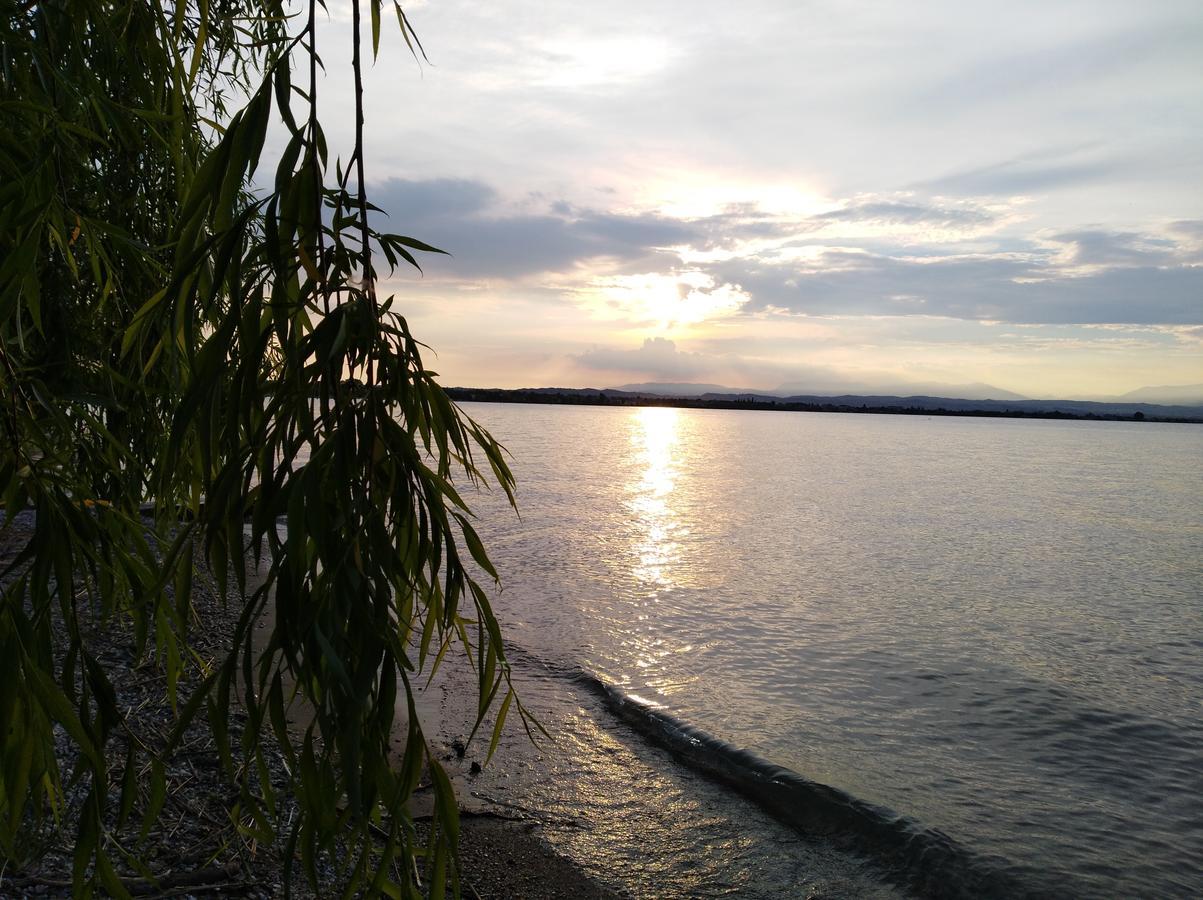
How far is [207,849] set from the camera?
15.5 feet

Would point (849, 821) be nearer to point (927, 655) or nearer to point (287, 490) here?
point (927, 655)

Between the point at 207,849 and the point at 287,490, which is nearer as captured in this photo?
the point at 287,490

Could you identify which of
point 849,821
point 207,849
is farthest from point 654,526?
point 207,849

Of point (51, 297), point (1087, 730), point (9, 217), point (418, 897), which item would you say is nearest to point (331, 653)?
point (418, 897)

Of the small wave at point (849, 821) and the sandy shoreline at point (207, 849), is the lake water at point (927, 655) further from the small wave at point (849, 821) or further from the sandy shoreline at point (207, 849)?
the sandy shoreline at point (207, 849)

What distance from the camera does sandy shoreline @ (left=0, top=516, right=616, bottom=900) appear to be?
13.7 feet

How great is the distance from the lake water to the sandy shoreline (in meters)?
1.46

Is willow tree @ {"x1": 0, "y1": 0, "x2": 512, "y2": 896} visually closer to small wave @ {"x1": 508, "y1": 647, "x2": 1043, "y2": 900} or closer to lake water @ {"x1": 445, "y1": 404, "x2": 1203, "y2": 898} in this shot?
lake water @ {"x1": 445, "y1": 404, "x2": 1203, "y2": 898}

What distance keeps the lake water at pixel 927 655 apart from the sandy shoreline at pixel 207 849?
57.5 inches

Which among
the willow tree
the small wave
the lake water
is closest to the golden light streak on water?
the lake water

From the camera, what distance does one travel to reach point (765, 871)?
6398 mm

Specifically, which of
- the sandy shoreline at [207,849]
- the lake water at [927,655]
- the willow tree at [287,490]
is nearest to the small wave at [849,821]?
the lake water at [927,655]

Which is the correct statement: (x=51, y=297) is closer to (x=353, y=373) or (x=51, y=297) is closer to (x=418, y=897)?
(x=353, y=373)

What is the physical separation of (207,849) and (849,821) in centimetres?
543
